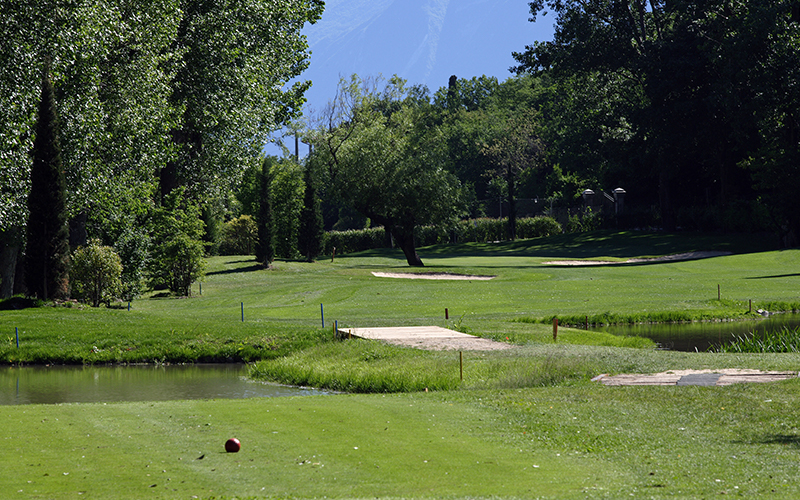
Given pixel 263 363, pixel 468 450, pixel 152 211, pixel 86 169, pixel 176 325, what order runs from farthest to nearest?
1. pixel 152 211
2. pixel 86 169
3. pixel 176 325
4. pixel 263 363
5. pixel 468 450

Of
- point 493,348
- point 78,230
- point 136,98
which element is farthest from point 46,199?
point 493,348

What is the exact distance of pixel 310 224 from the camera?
51.8 m

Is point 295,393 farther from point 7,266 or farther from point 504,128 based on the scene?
point 504,128

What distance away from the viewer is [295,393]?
15.8m

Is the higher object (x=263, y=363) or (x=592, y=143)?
(x=592, y=143)

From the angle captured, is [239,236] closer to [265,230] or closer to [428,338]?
[265,230]

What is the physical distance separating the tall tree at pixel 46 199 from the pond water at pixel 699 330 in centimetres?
1649

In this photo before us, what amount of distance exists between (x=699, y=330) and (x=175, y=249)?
786 inches

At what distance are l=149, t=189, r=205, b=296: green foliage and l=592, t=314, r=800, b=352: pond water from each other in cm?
1671

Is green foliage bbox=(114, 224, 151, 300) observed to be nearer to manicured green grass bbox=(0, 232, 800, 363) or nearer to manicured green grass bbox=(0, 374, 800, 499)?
manicured green grass bbox=(0, 232, 800, 363)

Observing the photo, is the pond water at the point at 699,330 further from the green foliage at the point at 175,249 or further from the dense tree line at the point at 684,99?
the dense tree line at the point at 684,99

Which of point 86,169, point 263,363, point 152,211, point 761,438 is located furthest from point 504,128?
point 761,438

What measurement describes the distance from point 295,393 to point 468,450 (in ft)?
25.4

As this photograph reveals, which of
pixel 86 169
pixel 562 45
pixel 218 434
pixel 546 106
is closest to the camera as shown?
pixel 218 434
